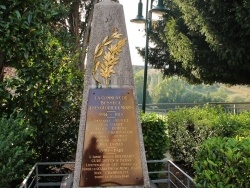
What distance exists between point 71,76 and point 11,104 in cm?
142

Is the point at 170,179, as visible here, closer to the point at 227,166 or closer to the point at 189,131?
the point at 189,131

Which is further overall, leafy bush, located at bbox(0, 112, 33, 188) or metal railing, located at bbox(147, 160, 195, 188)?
metal railing, located at bbox(147, 160, 195, 188)

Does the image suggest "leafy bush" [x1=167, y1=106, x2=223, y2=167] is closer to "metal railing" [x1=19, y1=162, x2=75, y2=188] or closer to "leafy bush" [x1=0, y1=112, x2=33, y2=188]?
"metal railing" [x1=19, y1=162, x2=75, y2=188]

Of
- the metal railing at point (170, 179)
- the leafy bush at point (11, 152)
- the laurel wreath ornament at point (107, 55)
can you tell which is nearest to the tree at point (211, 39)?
the metal railing at point (170, 179)

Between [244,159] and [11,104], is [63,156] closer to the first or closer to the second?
[11,104]

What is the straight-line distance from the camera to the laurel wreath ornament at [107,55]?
5.14 metres

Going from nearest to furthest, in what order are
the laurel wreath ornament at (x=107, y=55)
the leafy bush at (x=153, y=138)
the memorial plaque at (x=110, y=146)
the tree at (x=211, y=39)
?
the memorial plaque at (x=110, y=146) → the laurel wreath ornament at (x=107, y=55) → the leafy bush at (x=153, y=138) → the tree at (x=211, y=39)

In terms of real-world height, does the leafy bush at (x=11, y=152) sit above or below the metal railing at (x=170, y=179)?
above

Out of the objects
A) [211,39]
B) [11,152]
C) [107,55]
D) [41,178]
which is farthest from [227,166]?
[211,39]

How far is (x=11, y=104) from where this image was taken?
7137mm

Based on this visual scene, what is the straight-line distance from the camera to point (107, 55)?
517 cm

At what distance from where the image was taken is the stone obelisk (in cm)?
484

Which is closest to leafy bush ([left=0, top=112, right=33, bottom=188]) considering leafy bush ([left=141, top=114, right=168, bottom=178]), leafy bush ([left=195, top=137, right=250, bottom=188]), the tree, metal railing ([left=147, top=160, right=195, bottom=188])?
metal railing ([left=147, top=160, right=195, bottom=188])

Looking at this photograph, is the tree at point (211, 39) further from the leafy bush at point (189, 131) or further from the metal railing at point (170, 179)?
the metal railing at point (170, 179)
